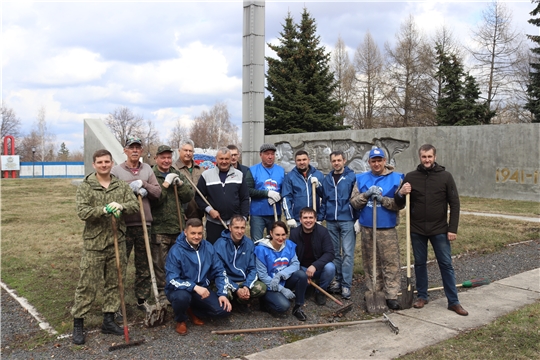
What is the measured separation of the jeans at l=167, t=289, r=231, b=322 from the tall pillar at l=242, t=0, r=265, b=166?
17.8 feet

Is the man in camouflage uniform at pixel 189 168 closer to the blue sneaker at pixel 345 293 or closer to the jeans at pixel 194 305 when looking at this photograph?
the jeans at pixel 194 305

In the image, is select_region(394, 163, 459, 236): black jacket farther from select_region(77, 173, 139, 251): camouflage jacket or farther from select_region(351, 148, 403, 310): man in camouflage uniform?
select_region(77, 173, 139, 251): camouflage jacket

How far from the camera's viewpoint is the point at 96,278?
4578mm

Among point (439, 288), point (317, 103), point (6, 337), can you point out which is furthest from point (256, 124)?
point (317, 103)

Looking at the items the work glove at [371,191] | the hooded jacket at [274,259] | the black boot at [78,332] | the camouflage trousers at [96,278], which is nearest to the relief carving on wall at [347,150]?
the work glove at [371,191]

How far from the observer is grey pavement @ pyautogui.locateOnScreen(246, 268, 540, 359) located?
4098 mm

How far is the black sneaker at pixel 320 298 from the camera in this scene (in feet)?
18.5

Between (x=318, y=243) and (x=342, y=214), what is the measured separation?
544 mm

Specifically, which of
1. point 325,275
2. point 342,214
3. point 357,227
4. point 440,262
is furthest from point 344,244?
point 440,262

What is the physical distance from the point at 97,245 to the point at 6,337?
1430 mm

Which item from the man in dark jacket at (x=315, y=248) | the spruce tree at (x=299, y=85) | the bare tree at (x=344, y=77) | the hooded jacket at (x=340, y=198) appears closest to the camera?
the man in dark jacket at (x=315, y=248)

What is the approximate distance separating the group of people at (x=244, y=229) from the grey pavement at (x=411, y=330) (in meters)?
0.25

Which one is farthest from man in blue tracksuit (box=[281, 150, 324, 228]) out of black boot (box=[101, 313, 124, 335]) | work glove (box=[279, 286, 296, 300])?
black boot (box=[101, 313, 124, 335])

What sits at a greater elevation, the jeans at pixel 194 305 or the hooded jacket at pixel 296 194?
the hooded jacket at pixel 296 194
